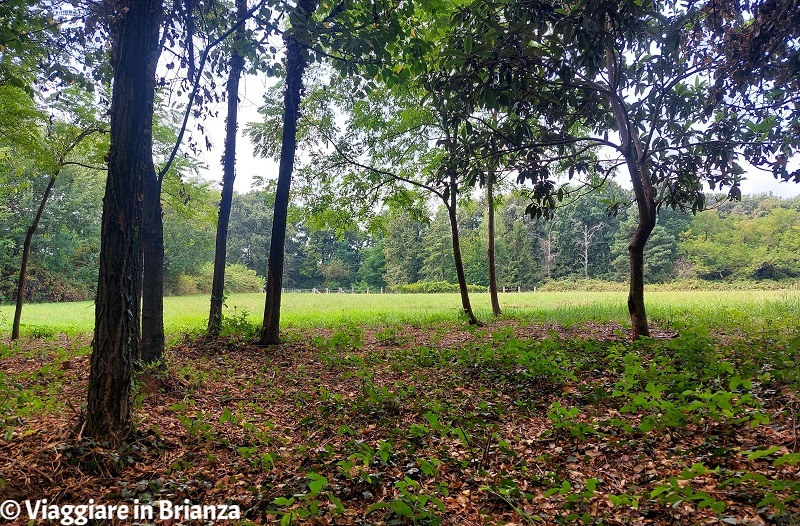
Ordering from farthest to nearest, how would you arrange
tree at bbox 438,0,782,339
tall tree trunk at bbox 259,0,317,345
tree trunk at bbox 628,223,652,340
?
tall tree trunk at bbox 259,0,317,345 < tree trunk at bbox 628,223,652,340 < tree at bbox 438,0,782,339

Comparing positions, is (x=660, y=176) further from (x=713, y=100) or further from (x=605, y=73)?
(x=605, y=73)

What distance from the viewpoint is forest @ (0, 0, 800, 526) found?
2.77m

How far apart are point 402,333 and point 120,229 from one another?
291 inches

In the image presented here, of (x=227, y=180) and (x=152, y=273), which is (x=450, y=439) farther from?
(x=227, y=180)

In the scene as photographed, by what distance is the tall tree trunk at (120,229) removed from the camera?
3.16 metres

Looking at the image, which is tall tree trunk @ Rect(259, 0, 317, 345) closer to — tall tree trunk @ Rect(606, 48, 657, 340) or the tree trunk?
tall tree trunk @ Rect(606, 48, 657, 340)

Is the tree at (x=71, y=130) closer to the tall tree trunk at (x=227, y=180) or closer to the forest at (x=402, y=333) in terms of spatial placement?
A: the forest at (x=402, y=333)

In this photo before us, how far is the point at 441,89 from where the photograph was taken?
18.3 ft

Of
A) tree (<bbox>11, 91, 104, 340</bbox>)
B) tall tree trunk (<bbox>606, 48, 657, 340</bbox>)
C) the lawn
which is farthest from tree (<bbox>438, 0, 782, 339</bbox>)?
tree (<bbox>11, 91, 104, 340</bbox>)

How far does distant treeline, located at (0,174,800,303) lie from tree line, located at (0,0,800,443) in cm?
2351

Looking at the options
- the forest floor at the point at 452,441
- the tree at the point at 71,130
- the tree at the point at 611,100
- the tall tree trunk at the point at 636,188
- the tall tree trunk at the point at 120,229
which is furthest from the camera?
the tree at the point at 71,130

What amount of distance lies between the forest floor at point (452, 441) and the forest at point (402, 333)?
1.1 inches

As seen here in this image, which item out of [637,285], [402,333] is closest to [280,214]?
[402,333]

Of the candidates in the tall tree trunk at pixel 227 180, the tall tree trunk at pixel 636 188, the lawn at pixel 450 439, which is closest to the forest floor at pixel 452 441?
the lawn at pixel 450 439
